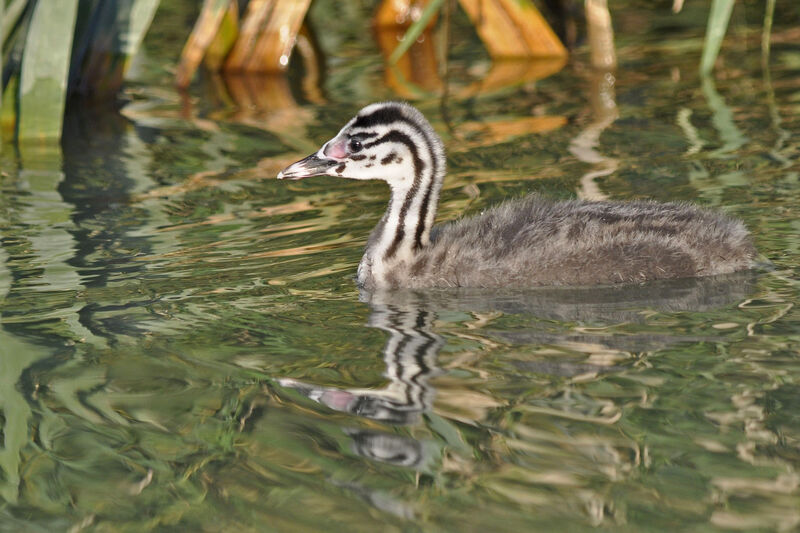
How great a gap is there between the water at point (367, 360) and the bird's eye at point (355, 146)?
29.0 inches

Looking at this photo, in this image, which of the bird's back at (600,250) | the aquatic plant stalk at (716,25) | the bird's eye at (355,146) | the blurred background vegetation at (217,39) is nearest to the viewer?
the bird's back at (600,250)

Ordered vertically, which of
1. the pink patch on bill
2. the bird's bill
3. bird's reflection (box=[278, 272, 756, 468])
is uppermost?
the pink patch on bill

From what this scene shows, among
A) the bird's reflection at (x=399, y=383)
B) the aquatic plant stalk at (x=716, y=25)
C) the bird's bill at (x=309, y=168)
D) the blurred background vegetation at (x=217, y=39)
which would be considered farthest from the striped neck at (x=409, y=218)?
the aquatic plant stalk at (x=716, y=25)

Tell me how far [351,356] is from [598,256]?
1.77 meters

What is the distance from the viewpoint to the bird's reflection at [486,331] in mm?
5543

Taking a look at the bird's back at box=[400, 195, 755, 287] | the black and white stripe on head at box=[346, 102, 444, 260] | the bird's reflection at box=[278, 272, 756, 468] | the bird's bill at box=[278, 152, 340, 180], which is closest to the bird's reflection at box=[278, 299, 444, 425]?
the bird's reflection at box=[278, 272, 756, 468]

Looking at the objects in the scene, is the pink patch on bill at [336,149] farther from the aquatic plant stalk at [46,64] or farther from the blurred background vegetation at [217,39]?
the aquatic plant stalk at [46,64]

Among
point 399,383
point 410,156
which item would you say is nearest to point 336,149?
point 410,156

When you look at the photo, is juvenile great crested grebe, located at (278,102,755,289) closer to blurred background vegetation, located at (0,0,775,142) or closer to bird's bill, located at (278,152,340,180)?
bird's bill, located at (278,152,340,180)

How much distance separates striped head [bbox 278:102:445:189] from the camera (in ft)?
25.4

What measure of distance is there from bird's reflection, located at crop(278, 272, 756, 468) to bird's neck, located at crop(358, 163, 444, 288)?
16 cm

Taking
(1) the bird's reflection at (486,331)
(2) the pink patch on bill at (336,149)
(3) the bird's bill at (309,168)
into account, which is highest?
(2) the pink patch on bill at (336,149)

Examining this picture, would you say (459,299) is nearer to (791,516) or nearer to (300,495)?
(300,495)

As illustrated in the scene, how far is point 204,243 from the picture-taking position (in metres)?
8.59
